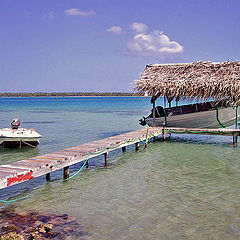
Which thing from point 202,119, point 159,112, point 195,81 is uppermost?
point 195,81

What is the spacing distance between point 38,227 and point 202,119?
10476 mm

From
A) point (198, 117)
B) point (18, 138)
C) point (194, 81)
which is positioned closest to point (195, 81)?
point (194, 81)

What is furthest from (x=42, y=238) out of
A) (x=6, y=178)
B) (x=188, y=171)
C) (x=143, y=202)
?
(x=188, y=171)

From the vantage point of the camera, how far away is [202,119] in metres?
14.3

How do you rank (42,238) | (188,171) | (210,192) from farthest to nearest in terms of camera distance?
(188,171), (210,192), (42,238)

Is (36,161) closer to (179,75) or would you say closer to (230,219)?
(230,219)

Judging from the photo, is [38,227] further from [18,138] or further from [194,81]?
[194,81]

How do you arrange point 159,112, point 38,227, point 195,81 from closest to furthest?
point 38,227
point 195,81
point 159,112

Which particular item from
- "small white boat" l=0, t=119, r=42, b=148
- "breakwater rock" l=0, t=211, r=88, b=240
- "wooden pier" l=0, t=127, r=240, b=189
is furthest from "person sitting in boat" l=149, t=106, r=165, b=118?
"breakwater rock" l=0, t=211, r=88, b=240

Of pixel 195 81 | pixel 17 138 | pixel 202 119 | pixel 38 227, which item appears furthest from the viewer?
pixel 202 119

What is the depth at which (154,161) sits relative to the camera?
35.1 feet

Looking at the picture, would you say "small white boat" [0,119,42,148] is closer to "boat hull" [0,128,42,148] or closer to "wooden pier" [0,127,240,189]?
"boat hull" [0,128,42,148]

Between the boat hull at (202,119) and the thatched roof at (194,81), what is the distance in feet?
4.33

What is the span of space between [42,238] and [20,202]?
1998mm
